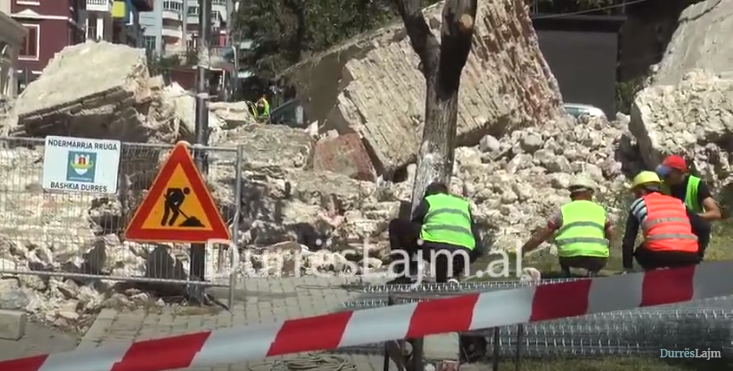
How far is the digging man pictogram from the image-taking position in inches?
375

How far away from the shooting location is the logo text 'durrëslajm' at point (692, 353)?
25.5ft

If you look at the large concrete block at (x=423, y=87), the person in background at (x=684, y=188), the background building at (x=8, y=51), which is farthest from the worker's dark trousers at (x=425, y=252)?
the background building at (x=8, y=51)

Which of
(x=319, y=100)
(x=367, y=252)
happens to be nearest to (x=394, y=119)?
(x=319, y=100)

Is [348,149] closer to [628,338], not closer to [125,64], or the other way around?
[125,64]

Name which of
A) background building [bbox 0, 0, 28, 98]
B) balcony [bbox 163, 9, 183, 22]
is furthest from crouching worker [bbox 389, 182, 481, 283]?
balcony [bbox 163, 9, 183, 22]

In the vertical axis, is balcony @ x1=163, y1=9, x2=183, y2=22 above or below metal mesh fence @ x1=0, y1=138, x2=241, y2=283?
above

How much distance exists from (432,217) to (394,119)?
7447mm

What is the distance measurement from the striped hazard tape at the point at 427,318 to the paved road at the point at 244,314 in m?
3.26

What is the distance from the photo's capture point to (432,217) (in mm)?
9406

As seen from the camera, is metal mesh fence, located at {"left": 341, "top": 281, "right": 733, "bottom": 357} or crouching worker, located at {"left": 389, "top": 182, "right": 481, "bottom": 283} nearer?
metal mesh fence, located at {"left": 341, "top": 281, "right": 733, "bottom": 357}

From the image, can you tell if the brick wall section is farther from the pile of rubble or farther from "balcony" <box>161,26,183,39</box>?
"balcony" <box>161,26,183,39</box>

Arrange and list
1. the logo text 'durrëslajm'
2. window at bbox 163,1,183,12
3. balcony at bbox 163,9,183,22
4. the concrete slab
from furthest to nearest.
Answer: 1. window at bbox 163,1,183,12
2. balcony at bbox 163,9,183,22
3. the concrete slab
4. the logo text 'durrëslajm'

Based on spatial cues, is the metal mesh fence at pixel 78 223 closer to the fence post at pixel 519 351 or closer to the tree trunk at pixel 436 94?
the tree trunk at pixel 436 94

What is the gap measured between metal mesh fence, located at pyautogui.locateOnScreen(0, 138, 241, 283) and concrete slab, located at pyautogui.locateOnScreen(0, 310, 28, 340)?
40.4 inches
